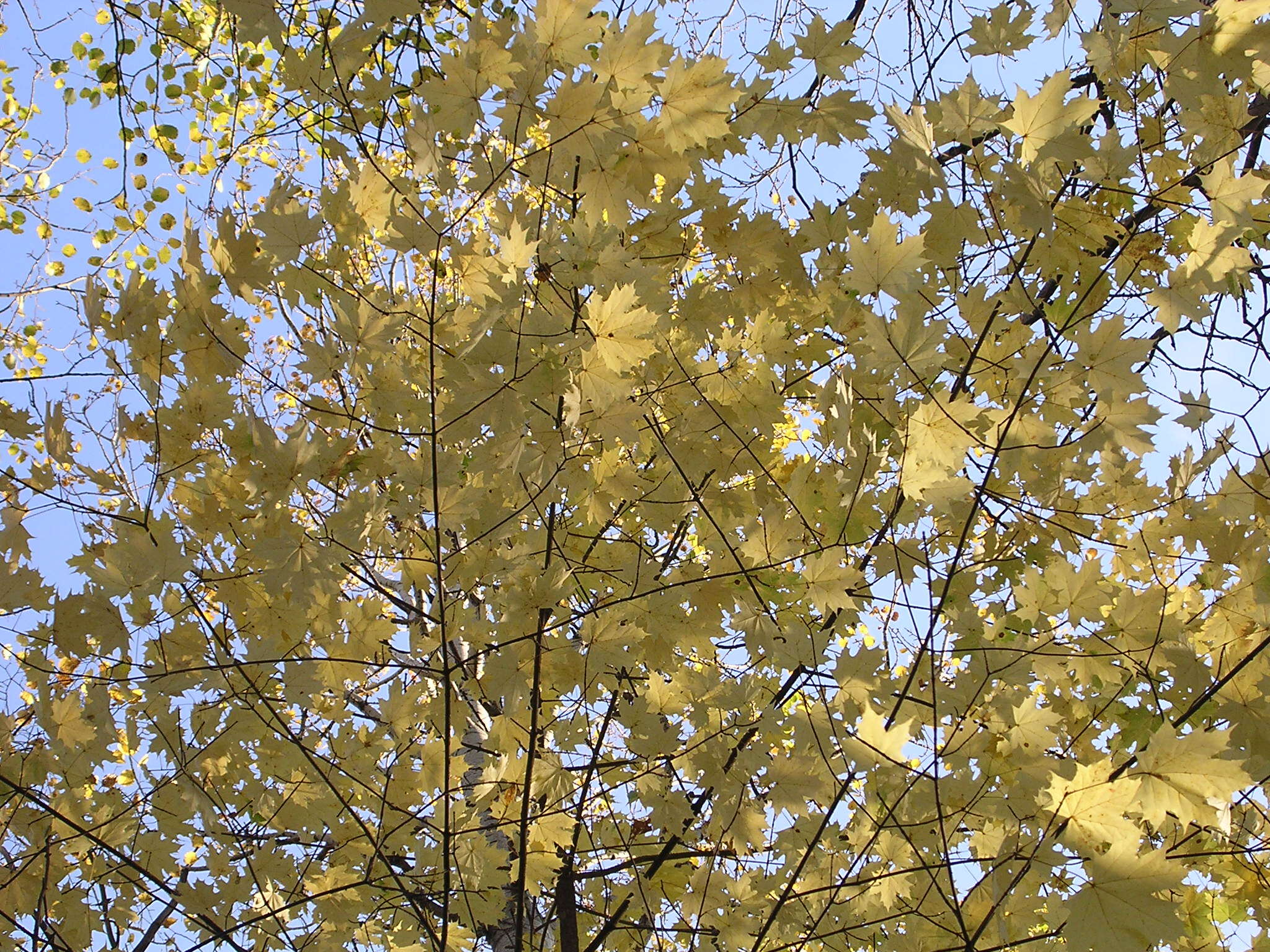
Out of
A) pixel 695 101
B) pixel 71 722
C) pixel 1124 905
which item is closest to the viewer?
pixel 1124 905

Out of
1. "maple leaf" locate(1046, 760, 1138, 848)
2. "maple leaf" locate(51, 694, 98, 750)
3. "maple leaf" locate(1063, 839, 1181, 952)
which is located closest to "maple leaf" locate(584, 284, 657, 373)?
"maple leaf" locate(1046, 760, 1138, 848)

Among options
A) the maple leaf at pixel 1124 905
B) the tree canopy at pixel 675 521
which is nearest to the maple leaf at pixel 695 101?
the tree canopy at pixel 675 521

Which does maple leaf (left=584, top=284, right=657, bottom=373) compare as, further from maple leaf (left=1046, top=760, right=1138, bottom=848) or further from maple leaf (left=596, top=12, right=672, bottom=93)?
maple leaf (left=1046, top=760, right=1138, bottom=848)

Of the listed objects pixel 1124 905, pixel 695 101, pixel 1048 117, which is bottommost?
pixel 1124 905

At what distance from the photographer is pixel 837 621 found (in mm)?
1930

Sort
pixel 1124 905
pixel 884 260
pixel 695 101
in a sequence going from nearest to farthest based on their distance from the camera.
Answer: pixel 1124 905, pixel 884 260, pixel 695 101

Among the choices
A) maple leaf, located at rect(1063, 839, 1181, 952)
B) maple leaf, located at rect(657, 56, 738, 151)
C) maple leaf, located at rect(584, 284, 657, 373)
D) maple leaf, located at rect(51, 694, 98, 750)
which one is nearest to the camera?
maple leaf, located at rect(1063, 839, 1181, 952)

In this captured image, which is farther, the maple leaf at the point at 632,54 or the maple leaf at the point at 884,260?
the maple leaf at the point at 632,54

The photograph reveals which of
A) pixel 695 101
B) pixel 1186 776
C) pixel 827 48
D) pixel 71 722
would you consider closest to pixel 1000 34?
pixel 827 48

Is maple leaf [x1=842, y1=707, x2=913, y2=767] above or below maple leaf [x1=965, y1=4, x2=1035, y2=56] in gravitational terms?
below

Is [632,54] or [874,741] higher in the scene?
[632,54]

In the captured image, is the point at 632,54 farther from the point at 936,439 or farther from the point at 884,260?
the point at 936,439

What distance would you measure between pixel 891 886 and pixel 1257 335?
1683 mm

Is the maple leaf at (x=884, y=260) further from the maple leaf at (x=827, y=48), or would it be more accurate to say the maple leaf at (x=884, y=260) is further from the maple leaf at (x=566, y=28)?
the maple leaf at (x=827, y=48)
